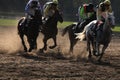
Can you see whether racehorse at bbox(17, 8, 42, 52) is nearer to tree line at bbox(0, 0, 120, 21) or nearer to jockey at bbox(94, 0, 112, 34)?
jockey at bbox(94, 0, 112, 34)

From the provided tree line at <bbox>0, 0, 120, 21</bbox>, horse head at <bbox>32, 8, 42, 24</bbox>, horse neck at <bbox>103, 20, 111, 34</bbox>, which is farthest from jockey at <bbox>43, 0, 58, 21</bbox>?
tree line at <bbox>0, 0, 120, 21</bbox>

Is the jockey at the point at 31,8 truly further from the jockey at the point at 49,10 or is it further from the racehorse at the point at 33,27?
the jockey at the point at 49,10

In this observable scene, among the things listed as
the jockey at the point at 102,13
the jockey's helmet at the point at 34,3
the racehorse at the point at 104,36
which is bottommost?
the racehorse at the point at 104,36

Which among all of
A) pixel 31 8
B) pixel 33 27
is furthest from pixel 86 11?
pixel 33 27

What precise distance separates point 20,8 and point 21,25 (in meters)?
65.4

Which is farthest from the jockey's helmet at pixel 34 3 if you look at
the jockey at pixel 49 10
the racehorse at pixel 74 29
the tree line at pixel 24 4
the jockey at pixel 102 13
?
the tree line at pixel 24 4

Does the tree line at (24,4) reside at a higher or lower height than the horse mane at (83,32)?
higher

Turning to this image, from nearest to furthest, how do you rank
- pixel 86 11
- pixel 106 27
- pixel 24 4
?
pixel 106 27 → pixel 86 11 → pixel 24 4

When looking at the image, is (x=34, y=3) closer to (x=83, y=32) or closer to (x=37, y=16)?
(x=37, y=16)

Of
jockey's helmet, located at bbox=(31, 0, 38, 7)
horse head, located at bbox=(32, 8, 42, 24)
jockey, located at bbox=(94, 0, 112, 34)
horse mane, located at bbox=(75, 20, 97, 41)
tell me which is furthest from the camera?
jockey's helmet, located at bbox=(31, 0, 38, 7)

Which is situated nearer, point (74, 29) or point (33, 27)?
point (33, 27)

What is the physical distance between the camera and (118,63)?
17359mm

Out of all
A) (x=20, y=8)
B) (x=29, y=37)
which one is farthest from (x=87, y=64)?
(x=20, y=8)

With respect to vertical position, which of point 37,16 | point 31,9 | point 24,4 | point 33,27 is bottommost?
point 33,27
